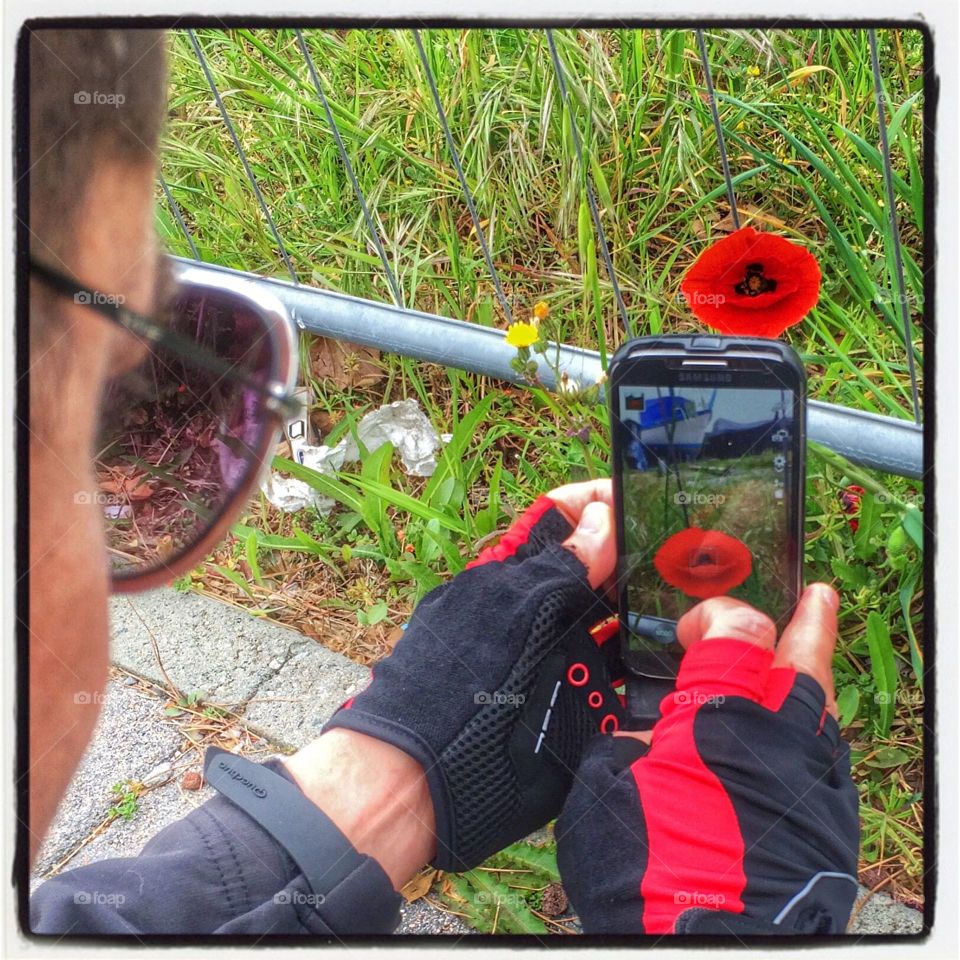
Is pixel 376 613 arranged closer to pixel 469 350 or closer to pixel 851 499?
pixel 469 350

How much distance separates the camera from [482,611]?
539 mm

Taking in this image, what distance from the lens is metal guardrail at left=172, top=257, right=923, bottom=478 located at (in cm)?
48

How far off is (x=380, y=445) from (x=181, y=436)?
0.42ft

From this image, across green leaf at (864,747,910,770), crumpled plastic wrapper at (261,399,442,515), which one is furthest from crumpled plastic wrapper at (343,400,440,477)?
green leaf at (864,747,910,770)

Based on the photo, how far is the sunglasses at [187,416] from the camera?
49cm

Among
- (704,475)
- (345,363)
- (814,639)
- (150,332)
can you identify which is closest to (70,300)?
(150,332)

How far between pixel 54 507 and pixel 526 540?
0.29m

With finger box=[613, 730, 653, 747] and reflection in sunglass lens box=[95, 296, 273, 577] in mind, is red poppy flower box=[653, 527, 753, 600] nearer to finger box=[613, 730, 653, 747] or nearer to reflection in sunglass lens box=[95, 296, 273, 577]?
finger box=[613, 730, 653, 747]

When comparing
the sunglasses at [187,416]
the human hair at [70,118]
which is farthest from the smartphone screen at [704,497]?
the human hair at [70,118]

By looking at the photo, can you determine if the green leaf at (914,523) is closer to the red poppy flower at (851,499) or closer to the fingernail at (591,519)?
the red poppy flower at (851,499)

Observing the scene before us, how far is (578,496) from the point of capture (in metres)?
0.53

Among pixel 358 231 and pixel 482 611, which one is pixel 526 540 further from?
pixel 358 231

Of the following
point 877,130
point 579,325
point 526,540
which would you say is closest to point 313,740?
point 526,540

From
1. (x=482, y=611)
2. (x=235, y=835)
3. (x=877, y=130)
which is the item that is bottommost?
(x=235, y=835)
